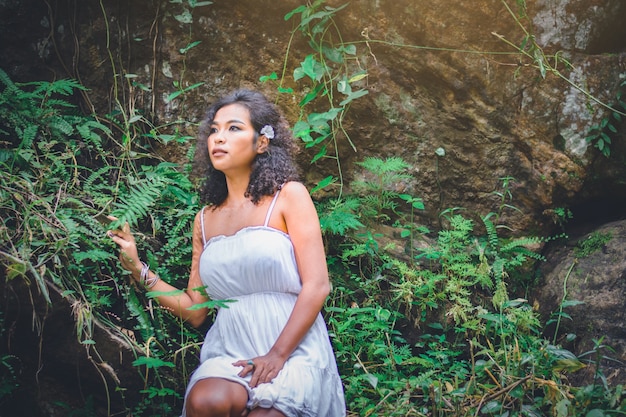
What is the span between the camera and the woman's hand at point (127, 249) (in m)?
3.11

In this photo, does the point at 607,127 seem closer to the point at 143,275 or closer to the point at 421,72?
the point at 421,72

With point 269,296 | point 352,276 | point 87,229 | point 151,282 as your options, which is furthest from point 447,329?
point 87,229

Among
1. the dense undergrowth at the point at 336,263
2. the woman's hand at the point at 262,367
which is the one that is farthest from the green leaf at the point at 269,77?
the woman's hand at the point at 262,367

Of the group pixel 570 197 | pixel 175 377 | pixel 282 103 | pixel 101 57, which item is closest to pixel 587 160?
pixel 570 197

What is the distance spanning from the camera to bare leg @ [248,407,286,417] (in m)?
2.52

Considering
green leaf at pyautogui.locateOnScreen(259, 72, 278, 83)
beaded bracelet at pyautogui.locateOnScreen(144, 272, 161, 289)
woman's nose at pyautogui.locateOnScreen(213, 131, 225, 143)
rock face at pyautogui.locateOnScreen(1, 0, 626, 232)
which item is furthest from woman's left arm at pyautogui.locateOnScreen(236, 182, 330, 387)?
rock face at pyautogui.locateOnScreen(1, 0, 626, 232)

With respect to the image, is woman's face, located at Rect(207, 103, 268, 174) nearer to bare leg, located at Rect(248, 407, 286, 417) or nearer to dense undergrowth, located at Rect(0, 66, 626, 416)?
dense undergrowth, located at Rect(0, 66, 626, 416)

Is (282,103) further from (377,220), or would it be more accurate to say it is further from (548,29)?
(548,29)

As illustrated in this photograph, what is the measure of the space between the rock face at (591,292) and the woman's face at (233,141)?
214 centimetres

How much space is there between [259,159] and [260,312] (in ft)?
2.92

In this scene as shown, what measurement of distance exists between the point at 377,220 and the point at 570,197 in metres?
1.45

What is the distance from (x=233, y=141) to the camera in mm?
3150

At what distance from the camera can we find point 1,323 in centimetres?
283

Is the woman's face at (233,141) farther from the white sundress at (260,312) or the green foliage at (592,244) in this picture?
the green foliage at (592,244)
